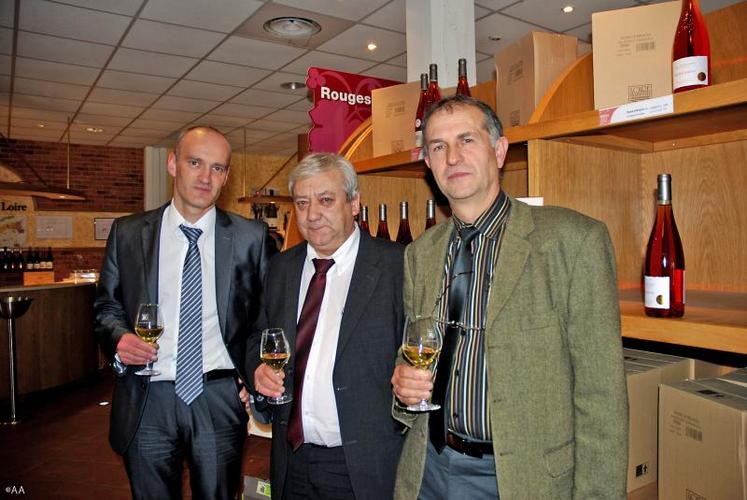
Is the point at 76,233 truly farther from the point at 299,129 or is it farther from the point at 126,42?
the point at 126,42

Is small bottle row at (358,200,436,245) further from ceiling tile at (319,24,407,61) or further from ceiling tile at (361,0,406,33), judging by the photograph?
ceiling tile at (319,24,407,61)

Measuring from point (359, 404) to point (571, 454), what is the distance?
2.14 feet

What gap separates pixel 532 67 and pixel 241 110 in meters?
6.10

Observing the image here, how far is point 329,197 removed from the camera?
1861 millimetres

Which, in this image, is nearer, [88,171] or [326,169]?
[326,169]

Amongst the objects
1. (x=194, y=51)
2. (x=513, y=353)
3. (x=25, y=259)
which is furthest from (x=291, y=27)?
(x=25, y=259)

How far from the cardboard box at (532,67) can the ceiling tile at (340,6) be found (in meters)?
2.50

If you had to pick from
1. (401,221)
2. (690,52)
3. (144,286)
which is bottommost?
(144,286)

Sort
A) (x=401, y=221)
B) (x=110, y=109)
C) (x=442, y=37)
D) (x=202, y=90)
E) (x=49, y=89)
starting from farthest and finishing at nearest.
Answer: (x=110, y=109) → (x=202, y=90) → (x=49, y=89) → (x=442, y=37) → (x=401, y=221)

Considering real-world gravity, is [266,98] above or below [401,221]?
above

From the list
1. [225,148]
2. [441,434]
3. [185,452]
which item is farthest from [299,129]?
[441,434]

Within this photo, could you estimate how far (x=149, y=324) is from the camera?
1.93 metres

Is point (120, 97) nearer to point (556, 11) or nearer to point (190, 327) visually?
point (556, 11)

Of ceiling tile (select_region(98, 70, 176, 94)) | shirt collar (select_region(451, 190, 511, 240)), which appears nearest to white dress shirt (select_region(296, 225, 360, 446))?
shirt collar (select_region(451, 190, 511, 240))
